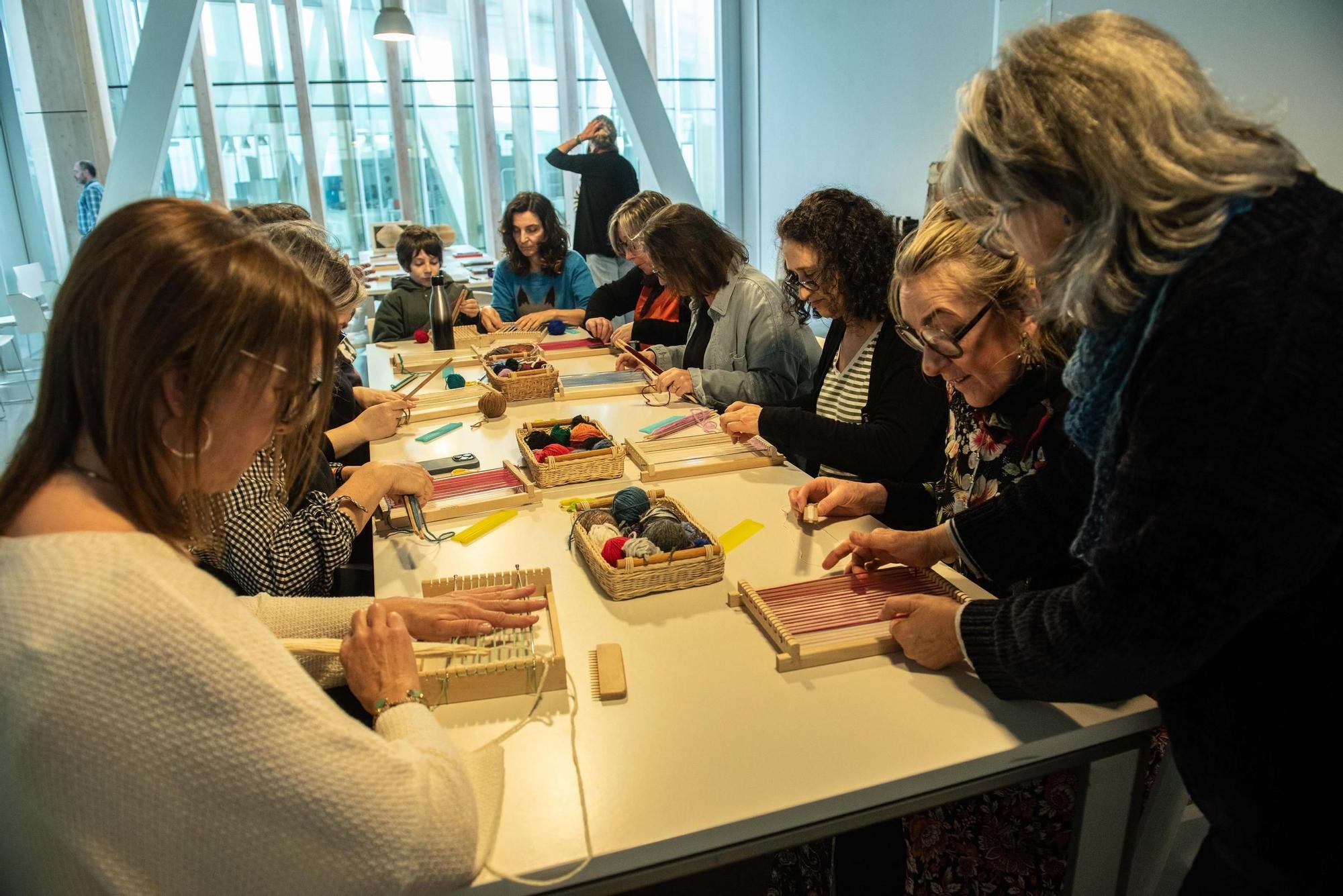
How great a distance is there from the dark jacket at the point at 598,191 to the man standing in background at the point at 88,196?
4.39 m

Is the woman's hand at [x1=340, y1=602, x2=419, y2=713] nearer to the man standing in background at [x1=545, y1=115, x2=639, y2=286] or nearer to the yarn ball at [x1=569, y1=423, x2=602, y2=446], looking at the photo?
the yarn ball at [x1=569, y1=423, x2=602, y2=446]

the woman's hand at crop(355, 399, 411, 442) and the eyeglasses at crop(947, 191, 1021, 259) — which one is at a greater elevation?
the eyeglasses at crop(947, 191, 1021, 259)

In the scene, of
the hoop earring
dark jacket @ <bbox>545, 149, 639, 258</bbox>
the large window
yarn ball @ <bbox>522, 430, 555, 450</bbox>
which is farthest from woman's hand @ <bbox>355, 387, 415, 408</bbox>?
the large window

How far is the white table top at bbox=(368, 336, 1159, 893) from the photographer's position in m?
1.09

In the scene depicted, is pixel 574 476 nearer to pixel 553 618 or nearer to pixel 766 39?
pixel 553 618

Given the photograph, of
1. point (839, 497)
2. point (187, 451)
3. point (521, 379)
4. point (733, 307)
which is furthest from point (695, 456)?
point (187, 451)

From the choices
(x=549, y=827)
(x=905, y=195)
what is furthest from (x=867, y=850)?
(x=905, y=195)

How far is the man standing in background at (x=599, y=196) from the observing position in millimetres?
6238

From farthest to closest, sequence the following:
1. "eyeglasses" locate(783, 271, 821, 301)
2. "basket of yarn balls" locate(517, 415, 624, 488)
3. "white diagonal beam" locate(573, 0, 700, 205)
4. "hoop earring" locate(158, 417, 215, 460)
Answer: "white diagonal beam" locate(573, 0, 700, 205), "eyeglasses" locate(783, 271, 821, 301), "basket of yarn balls" locate(517, 415, 624, 488), "hoop earring" locate(158, 417, 215, 460)

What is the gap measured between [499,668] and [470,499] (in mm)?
843

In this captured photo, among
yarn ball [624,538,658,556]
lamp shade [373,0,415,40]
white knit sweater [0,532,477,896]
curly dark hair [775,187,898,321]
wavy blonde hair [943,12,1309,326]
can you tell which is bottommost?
yarn ball [624,538,658,556]

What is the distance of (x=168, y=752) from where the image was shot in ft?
2.82

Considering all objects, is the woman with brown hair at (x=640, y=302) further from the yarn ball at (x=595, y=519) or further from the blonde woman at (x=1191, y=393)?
the blonde woman at (x=1191, y=393)

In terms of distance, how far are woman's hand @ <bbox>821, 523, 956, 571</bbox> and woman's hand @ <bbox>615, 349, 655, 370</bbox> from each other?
192 centimetres
